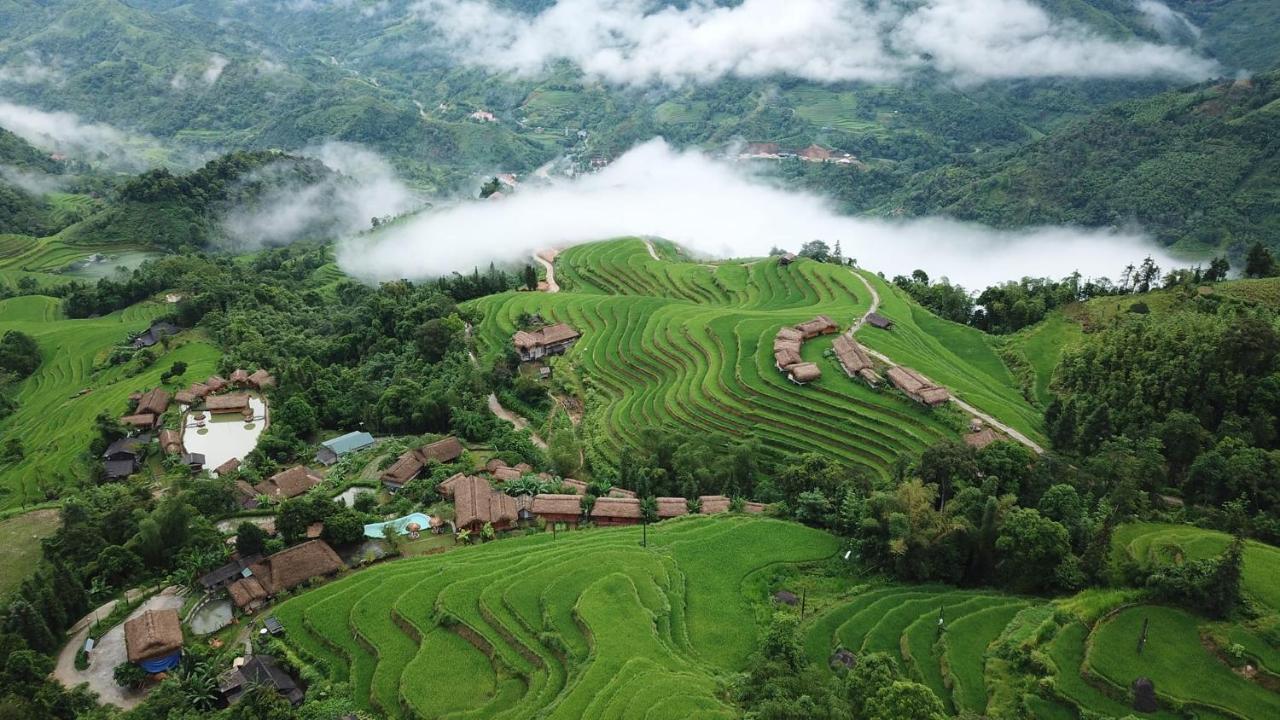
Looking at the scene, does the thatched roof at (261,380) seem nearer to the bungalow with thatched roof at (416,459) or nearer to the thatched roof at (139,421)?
the thatched roof at (139,421)

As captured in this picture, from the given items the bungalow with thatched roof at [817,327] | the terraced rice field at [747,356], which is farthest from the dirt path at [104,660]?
the bungalow with thatched roof at [817,327]

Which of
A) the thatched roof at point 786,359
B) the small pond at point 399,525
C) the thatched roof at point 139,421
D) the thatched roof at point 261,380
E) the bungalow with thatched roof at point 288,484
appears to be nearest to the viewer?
the small pond at point 399,525

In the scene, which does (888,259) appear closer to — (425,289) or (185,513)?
(425,289)

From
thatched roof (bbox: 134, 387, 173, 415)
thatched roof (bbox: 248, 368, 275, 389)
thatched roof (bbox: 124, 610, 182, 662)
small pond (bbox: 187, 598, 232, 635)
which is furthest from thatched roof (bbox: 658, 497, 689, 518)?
thatched roof (bbox: 134, 387, 173, 415)

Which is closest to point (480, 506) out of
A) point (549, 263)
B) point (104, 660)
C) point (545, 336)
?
point (104, 660)

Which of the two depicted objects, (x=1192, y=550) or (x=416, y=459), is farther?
(x=416, y=459)

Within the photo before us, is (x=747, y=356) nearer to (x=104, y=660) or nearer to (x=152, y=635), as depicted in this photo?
(x=152, y=635)

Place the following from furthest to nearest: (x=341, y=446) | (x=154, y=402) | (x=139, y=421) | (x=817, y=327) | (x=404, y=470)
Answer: (x=817, y=327) → (x=154, y=402) → (x=139, y=421) → (x=341, y=446) → (x=404, y=470)
